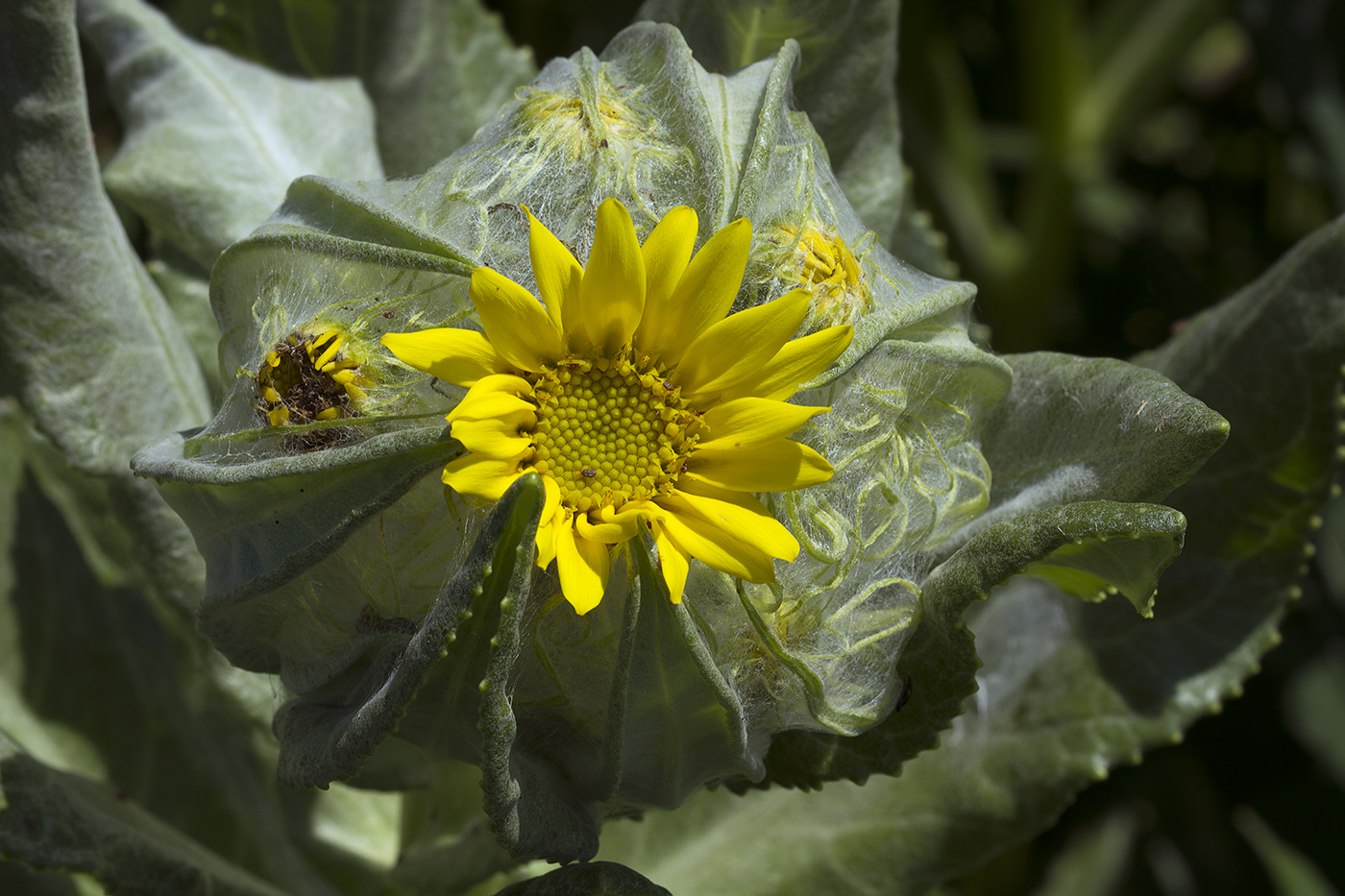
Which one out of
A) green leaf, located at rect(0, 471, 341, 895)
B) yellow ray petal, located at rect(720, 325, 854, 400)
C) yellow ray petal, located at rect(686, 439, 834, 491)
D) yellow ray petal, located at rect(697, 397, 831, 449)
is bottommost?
green leaf, located at rect(0, 471, 341, 895)

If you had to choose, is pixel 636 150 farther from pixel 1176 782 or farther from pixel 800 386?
pixel 1176 782

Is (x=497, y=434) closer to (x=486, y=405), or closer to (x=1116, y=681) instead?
(x=486, y=405)

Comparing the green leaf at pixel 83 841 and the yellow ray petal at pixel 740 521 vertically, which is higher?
the yellow ray petal at pixel 740 521

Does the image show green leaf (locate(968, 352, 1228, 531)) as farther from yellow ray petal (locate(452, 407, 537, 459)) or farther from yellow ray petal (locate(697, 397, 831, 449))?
yellow ray petal (locate(452, 407, 537, 459))

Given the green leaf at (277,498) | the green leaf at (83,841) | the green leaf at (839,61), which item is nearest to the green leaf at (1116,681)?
the green leaf at (839,61)

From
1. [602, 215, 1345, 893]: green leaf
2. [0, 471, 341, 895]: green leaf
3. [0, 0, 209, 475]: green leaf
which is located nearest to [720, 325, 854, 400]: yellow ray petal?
[602, 215, 1345, 893]: green leaf

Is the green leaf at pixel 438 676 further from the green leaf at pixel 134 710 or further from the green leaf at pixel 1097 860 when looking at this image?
the green leaf at pixel 1097 860
